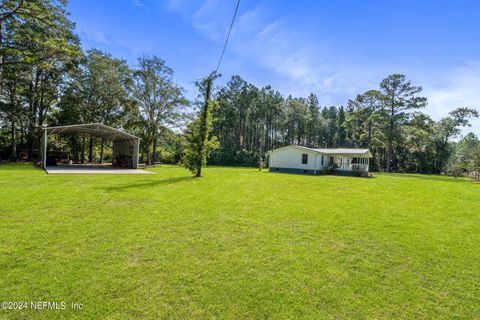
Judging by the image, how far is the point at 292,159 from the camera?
21625 millimetres

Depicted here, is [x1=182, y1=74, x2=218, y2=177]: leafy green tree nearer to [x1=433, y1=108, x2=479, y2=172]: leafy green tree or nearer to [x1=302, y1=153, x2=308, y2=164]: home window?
[x1=302, y1=153, x2=308, y2=164]: home window

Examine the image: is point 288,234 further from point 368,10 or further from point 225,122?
Result: point 225,122

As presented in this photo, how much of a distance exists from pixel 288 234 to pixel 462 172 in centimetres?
3768

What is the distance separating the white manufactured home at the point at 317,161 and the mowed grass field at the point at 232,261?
14.0 meters

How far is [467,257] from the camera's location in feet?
13.2

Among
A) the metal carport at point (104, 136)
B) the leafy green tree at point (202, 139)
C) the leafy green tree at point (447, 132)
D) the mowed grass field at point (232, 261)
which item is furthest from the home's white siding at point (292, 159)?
the leafy green tree at point (447, 132)

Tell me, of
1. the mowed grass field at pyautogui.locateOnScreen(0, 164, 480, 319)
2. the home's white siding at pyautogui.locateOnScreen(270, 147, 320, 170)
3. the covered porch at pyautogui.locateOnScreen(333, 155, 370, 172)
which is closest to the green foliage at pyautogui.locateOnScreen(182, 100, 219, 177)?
the mowed grass field at pyautogui.locateOnScreen(0, 164, 480, 319)

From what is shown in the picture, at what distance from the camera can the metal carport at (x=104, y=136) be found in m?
15.8

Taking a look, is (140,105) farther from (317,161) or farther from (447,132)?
(447,132)

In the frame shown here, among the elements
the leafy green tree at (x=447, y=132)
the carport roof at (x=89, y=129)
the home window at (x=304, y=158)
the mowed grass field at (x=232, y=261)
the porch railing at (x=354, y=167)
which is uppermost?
the leafy green tree at (x=447, y=132)

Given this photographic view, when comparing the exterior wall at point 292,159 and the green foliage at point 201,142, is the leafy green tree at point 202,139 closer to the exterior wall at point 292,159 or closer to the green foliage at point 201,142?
the green foliage at point 201,142

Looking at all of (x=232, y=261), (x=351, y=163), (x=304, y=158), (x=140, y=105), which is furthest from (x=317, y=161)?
(x=140, y=105)

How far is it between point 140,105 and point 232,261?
25353mm

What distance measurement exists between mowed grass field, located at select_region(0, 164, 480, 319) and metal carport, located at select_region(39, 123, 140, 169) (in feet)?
35.8
